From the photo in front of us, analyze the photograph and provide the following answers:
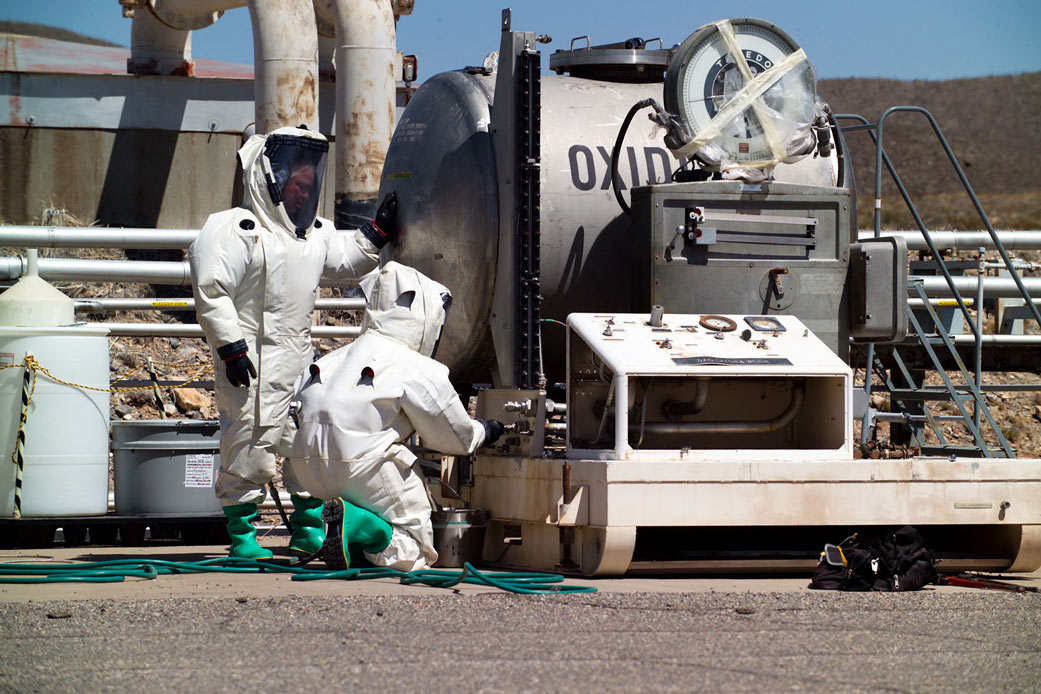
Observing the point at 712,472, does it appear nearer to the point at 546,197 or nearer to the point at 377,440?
the point at 377,440

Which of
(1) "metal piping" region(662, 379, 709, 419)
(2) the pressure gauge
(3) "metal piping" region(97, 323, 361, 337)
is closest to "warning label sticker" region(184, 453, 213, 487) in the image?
(3) "metal piping" region(97, 323, 361, 337)

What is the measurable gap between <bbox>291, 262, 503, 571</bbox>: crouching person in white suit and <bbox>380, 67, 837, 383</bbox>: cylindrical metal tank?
91 cm

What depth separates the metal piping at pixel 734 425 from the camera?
695cm

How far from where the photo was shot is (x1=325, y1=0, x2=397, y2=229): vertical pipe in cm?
1296

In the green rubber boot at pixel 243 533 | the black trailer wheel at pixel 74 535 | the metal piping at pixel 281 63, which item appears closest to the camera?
the green rubber boot at pixel 243 533

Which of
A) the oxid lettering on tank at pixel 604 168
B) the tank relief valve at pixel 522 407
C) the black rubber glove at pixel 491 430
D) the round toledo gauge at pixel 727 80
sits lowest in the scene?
the black rubber glove at pixel 491 430

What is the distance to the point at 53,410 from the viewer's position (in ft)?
26.3

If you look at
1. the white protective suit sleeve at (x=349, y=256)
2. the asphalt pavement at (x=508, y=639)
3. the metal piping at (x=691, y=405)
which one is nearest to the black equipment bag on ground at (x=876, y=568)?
the asphalt pavement at (x=508, y=639)

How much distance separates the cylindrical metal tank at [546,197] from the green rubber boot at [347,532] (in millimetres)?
1553

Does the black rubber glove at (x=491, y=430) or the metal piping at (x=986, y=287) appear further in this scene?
the metal piping at (x=986, y=287)

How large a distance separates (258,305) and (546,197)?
64.0 inches

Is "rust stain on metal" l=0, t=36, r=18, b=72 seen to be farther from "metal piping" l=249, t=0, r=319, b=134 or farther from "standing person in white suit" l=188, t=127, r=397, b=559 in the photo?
"standing person in white suit" l=188, t=127, r=397, b=559

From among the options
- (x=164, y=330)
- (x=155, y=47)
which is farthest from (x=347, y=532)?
(x=155, y=47)

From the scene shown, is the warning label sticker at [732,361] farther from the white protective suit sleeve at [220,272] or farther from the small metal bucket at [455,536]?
the white protective suit sleeve at [220,272]
